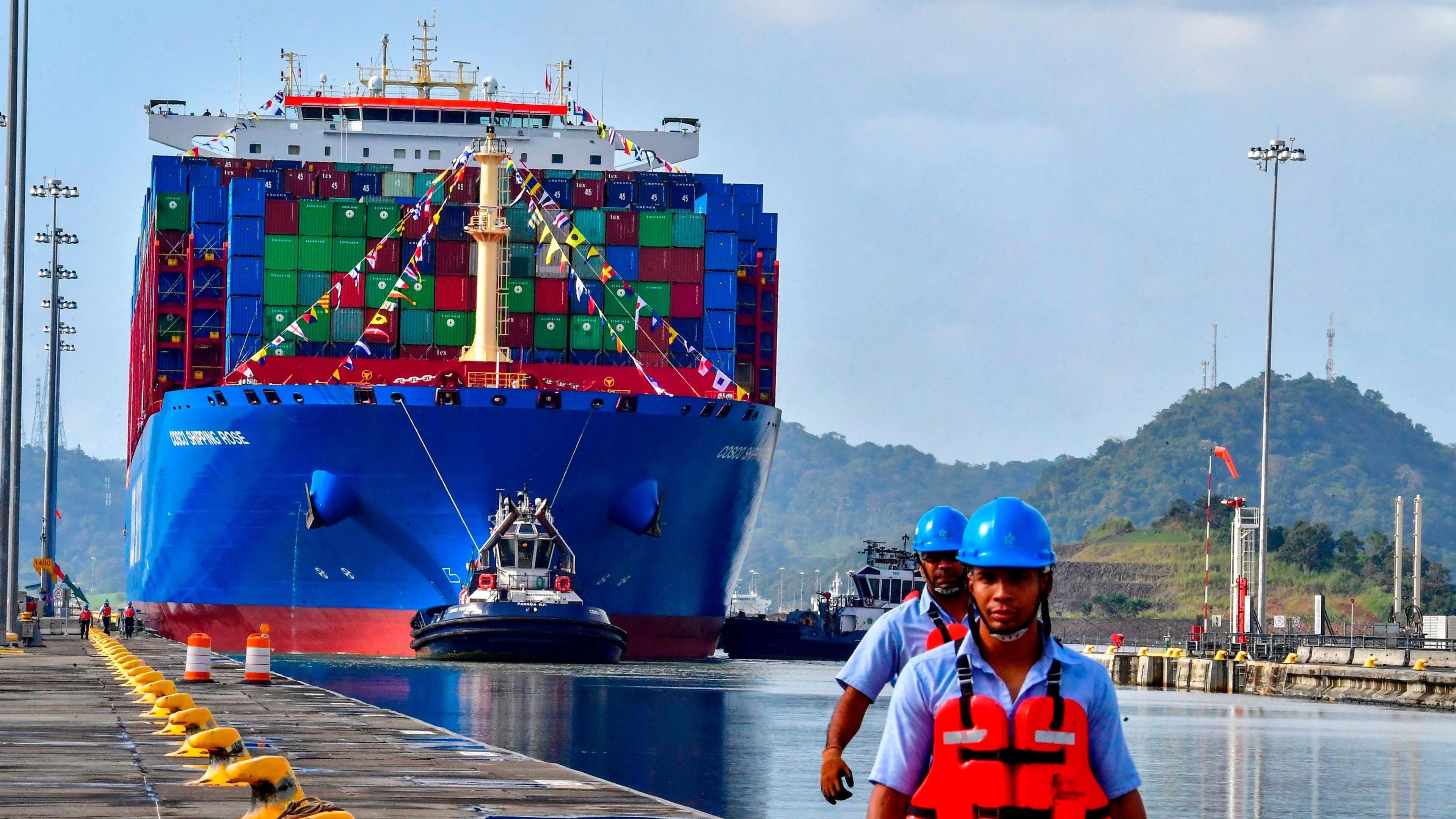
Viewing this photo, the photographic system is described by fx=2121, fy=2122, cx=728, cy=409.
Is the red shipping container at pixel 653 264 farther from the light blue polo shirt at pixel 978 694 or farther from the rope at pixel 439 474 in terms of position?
the light blue polo shirt at pixel 978 694

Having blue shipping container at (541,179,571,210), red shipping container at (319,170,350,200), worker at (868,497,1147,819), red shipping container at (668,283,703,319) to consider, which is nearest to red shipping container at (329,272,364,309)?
red shipping container at (319,170,350,200)

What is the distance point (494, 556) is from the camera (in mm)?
41688

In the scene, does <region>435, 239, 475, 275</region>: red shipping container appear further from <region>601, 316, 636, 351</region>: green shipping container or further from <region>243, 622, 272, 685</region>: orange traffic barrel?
<region>243, 622, 272, 685</region>: orange traffic barrel

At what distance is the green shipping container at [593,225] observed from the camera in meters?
48.7

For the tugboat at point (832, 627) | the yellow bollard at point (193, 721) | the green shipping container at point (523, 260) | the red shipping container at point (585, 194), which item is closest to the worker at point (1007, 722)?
the yellow bollard at point (193, 721)

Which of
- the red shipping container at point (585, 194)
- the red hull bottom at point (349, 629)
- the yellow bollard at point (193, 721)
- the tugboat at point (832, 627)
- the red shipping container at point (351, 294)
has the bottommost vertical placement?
the tugboat at point (832, 627)

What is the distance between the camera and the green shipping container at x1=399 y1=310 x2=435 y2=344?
47.5 metres

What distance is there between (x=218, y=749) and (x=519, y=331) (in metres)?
34.4

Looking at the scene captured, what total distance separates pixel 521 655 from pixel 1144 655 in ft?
49.7

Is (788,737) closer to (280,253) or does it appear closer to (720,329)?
(720,329)

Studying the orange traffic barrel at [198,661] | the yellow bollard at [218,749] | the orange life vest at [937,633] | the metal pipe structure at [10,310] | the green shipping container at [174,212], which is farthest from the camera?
the green shipping container at [174,212]

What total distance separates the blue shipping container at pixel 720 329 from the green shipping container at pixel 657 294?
917 mm

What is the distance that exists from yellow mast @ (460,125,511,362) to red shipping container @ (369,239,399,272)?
6.25 ft

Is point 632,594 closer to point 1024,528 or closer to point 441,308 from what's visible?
point 441,308
